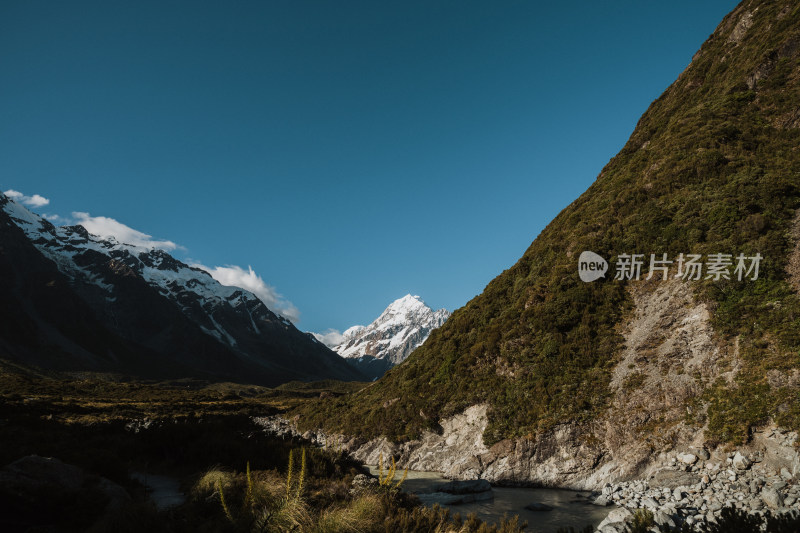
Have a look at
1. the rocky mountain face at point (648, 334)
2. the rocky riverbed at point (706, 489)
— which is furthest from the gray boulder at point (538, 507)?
the rocky mountain face at point (648, 334)

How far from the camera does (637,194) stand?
3219 centimetres

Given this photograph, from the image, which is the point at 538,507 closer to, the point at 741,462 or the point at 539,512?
the point at 539,512

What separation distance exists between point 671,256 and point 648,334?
6705 millimetres

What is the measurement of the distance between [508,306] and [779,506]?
22.2 metres

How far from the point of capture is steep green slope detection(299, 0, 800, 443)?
59.7 ft

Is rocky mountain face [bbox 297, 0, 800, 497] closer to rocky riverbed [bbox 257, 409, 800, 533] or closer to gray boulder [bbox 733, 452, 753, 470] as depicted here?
rocky riverbed [bbox 257, 409, 800, 533]

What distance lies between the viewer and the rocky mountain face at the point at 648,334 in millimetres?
17125

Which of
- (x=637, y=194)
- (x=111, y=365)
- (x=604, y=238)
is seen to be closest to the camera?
(x=604, y=238)

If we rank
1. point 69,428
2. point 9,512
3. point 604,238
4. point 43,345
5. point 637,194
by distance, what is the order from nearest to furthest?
1. point 9,512
2. point 69,428
3. point 604,238
4. point 637,194
5. point 43,345

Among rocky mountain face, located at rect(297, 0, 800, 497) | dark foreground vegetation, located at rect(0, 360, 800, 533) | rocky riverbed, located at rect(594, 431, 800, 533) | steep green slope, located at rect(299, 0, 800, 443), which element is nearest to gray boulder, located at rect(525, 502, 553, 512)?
rocky riverbed, located at rect(594, 431, 800, 533)

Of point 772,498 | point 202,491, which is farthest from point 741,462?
point 202,491

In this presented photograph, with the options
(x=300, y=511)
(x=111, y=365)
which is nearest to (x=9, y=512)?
(x=300, y=511)

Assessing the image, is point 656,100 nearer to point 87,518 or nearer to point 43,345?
point 87,518

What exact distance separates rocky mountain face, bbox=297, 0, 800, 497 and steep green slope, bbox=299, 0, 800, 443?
11 cm
